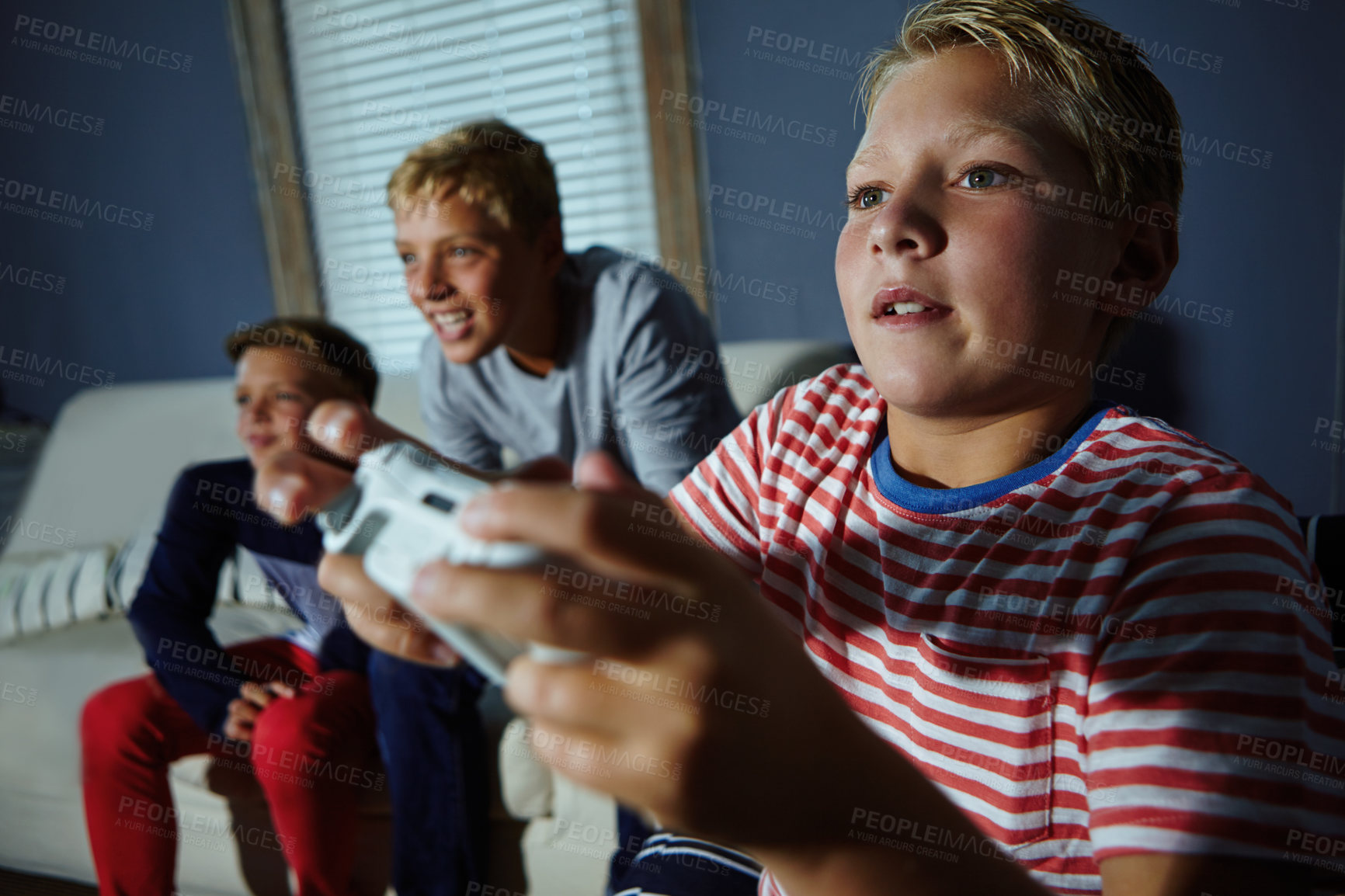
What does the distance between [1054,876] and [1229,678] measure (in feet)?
0.54

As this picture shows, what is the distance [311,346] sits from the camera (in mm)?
1455

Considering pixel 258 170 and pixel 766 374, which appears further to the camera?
pixel 258 170

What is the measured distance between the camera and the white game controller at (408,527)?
29 centimetres

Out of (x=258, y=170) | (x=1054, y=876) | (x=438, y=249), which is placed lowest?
(x=1054, y=876)

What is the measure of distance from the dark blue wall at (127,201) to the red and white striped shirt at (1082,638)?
2.56 m

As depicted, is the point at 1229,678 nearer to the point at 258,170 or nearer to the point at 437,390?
the point at 437,390

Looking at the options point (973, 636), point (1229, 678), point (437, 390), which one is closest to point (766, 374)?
point (437, 390)
